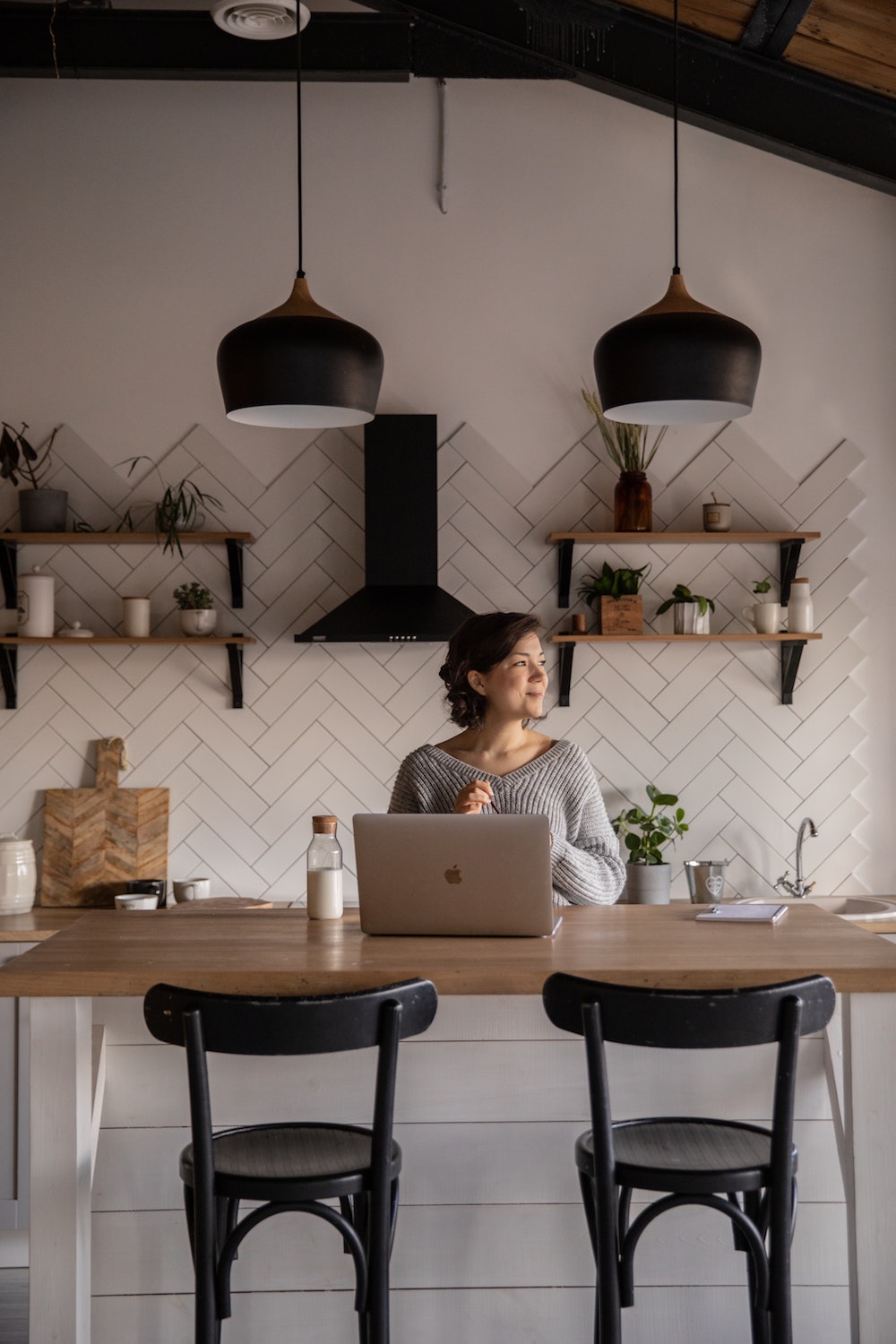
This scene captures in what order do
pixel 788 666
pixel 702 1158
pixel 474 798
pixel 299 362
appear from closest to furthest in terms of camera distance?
pixel 702 1158
pixel 299 362
pixel 474 798
pixel 788 666

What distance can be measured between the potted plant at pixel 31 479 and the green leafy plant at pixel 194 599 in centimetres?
45

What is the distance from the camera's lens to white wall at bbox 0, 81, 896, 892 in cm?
417

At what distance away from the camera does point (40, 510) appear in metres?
3.99

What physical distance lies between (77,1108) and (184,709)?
2.25m

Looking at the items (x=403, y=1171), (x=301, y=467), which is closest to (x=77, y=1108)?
(x=403, y=1171)

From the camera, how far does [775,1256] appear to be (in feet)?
5.67

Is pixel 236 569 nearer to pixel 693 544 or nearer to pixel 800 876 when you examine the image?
pixel 693 544

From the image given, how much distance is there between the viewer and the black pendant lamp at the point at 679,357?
2.18 m

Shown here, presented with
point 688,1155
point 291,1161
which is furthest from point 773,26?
point 291,1161

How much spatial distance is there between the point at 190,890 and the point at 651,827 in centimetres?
147

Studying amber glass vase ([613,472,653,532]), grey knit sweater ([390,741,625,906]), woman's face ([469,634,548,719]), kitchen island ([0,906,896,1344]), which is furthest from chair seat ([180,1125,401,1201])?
amber glass vase ([613,472,653,532])

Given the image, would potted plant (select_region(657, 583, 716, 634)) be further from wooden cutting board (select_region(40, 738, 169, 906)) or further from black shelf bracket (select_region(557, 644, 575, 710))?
wooden cutting board (select_region(40, 738, 169, 906))

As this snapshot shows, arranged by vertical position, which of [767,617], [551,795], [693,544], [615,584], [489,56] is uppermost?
[489,56]

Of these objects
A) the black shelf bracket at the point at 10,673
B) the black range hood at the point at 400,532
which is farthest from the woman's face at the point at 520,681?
the black shelf bracket at the point at 10,673
